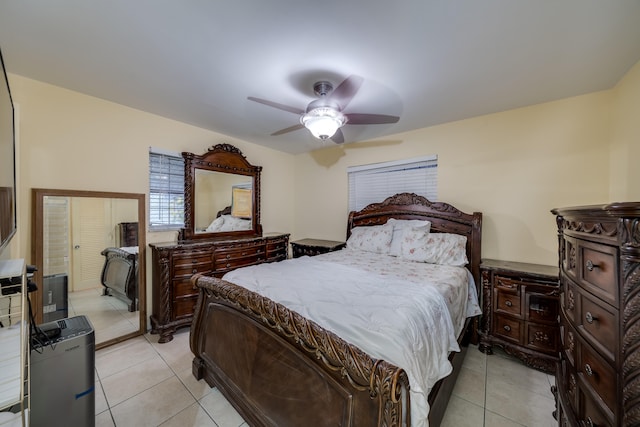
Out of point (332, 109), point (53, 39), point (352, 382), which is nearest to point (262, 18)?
point (332, 109)

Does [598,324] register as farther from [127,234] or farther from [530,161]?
[127,234]

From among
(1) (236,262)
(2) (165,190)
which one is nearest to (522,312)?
(1) (236,262)

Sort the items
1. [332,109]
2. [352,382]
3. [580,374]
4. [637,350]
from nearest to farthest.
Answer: [637,350] < [352,382] < [580,374] < [332,109]

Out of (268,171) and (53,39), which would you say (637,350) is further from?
(268,171)

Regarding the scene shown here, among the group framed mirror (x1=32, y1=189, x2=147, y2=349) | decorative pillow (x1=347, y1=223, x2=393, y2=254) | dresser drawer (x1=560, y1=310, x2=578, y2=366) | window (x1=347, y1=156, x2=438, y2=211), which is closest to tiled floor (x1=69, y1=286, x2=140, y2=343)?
framed mirror (x1=32, y1=189, x2=147, y2=349)

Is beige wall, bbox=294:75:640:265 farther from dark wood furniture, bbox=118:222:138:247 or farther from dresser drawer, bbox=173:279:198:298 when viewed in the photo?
dark wood furniture, bbox=118:222:138:247

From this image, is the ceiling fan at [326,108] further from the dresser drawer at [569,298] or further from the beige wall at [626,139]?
the beige wall at [626,139]

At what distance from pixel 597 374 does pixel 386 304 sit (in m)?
0.90

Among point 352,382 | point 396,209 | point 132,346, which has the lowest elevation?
point 132,346

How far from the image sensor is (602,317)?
1.01 m

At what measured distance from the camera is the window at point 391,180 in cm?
324

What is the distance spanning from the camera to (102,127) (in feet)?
8.24

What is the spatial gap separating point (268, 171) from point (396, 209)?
2268 mm

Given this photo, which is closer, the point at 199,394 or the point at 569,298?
the point at 569,298
